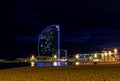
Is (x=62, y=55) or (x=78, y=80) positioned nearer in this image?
(x=78, y=80)

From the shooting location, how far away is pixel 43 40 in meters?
173

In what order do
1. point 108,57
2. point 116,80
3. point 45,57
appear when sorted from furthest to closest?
point 45,57 < point 108,57 < point 116,80

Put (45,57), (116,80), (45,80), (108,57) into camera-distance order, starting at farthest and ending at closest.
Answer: (45,57)
(108,57)
(45,80)
(116,80)

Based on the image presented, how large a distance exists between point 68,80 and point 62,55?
144309 millimetres

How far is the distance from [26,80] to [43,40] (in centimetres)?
14950

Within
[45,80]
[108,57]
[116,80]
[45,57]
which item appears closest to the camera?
[116,80]

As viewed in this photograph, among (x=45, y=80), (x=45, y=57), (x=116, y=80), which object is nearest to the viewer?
(x=116, y=80)

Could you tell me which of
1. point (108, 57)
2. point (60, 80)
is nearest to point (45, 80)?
point (60, 80)

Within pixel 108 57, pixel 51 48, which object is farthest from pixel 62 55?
pixel 108 57

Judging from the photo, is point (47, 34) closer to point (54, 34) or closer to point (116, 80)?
point (54, 34)

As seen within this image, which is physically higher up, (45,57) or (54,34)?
(54,34)

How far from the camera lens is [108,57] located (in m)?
119

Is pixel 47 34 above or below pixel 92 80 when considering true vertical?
above

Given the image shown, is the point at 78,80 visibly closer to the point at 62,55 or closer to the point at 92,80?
the point at 92,80
